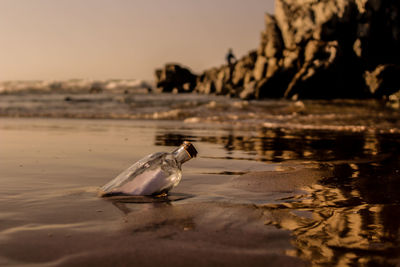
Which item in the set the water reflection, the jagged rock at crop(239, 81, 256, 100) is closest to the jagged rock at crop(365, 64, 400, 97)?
the jagged rock at crop(239, 81, 256, 100)

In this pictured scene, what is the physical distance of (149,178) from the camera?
2188 mm

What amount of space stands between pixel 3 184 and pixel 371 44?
3747 centimetres

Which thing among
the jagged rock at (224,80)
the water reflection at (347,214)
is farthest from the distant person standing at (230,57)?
the water reflection at (347,214)

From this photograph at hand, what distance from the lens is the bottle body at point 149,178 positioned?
2.16 meters

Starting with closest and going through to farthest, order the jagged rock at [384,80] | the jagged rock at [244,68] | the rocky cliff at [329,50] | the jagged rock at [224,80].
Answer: the jagged rock at [384,80], the rocky cliff at [329,50], the jagged rock at [244,68], the jagged rock at [224,80]

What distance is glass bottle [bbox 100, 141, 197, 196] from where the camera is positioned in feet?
7.07

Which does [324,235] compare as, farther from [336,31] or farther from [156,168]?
[336,31]

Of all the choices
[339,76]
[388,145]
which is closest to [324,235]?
[388,145]

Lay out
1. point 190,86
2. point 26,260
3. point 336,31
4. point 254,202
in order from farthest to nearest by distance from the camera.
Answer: point 190,86, point 336,31, point 254,202, point 26,260

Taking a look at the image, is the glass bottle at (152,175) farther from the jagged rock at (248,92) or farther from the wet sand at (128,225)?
the jagged rock at (248,92)

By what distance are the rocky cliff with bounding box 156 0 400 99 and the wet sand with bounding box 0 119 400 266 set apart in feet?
88.8

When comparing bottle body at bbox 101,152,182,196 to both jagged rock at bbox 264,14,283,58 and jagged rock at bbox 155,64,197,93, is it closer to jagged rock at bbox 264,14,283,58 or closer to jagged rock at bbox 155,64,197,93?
jagged rock at bbox 264,14,283,58

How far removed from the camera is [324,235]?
1.49 m

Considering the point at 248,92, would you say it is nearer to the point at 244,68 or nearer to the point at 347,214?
the point at 244,68
